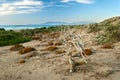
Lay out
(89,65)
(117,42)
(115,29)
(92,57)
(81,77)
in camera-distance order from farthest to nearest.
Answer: (115,29), (117,42), (92,57), (89,65), (81,77)

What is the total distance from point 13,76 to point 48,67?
307 centimetres

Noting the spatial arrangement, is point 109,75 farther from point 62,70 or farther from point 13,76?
point 13,76

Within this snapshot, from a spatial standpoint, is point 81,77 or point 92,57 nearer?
point 81,77

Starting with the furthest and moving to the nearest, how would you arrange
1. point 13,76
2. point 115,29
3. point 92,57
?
1. point 115,29
2. point 92,57
3. point 13,76

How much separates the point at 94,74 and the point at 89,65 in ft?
7.19

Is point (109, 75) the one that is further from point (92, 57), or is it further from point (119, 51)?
point (119, 51)

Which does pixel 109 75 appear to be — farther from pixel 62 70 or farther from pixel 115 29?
pixel 115 29

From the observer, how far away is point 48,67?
19828 mm

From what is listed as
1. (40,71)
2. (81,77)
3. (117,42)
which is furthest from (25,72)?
(117,42)

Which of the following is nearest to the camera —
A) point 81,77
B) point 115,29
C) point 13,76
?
point 81,77

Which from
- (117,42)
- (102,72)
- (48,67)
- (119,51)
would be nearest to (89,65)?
(102,72)

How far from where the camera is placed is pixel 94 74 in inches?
670

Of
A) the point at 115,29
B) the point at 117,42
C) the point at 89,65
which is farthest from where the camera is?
the point at 115,29

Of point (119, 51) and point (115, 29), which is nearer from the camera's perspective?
point (119, 51)
